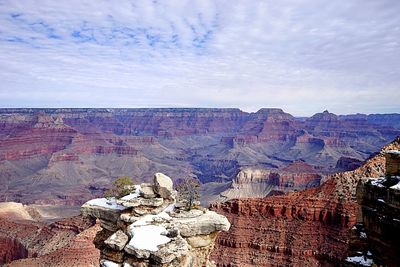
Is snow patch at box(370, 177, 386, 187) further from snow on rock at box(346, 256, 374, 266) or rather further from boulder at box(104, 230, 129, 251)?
boulder at box(104, 230, 129, 251)

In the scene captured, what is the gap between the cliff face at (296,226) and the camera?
47.7m

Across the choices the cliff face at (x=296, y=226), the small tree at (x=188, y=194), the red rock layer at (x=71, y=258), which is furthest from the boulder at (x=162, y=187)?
the cliff face at (x=296, y=226)

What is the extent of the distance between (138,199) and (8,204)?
103 metres

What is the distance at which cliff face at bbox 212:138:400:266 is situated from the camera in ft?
156

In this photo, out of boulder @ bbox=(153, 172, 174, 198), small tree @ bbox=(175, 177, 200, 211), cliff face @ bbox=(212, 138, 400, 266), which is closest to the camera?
small tree @ bbox=(175, 177, 200, 211)

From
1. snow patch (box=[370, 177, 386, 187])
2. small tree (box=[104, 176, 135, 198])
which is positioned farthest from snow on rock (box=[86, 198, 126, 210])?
snow patch (box=[370, 177, 386, 187])

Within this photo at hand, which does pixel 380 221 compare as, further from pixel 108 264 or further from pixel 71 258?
pixel 71 258

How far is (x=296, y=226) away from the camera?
5125cm

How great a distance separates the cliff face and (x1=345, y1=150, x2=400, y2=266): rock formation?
2445 centimetres

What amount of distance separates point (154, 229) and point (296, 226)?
37826mm

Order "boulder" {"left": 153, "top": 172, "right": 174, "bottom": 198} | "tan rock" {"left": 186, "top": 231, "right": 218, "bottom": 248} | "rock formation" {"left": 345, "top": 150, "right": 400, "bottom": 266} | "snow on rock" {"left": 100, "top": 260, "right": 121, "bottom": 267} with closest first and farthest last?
"snow on rock" {"left": 100, "top": 260, "right": 121, "bottom": 267}, "tan rock" {"left": 186, "top": 231, "right": 218, "bottom": 248}, "rock formation" {"left": 345, "top": 150, "right": 400, "bottom": 266}, "boulder" {"left": 153, "top": 172, "right": 174, "bottom": 198}

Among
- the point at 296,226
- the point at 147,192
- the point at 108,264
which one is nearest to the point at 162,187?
the point at 147,192

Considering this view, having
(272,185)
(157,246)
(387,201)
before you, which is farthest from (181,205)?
(272,185)

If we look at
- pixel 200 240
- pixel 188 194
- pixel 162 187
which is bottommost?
pixel 200 240
